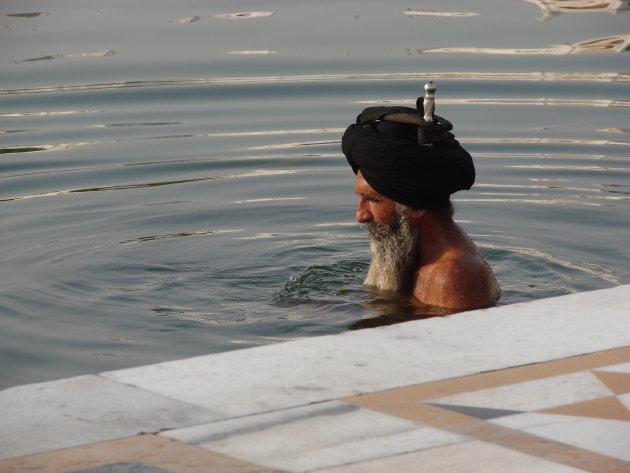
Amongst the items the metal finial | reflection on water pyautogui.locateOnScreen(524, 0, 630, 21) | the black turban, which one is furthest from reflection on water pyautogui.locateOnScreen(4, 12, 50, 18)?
the metal finial

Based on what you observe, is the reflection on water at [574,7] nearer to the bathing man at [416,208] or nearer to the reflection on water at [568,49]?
the reflection on water at [568,49]

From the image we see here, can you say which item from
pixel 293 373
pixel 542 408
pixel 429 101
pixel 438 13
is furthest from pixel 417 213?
pixel 438 13

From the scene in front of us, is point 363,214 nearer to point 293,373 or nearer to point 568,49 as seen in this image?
point 293,373

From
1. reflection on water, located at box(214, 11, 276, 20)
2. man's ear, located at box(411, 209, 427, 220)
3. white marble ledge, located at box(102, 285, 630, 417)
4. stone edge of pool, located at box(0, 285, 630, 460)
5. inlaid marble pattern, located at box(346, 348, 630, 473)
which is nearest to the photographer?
inlaid marble pattern, located at box(346, 348, 630, 473)

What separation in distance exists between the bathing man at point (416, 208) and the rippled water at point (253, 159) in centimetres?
24

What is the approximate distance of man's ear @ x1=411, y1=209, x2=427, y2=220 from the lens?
6051 millimetres

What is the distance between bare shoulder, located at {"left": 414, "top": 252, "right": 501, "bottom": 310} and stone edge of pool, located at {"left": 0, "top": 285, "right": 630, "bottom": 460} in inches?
32.0

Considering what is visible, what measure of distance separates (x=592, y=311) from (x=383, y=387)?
1.26m

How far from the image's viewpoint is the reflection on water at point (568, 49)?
13641 millimetres

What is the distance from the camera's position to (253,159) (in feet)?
33.8

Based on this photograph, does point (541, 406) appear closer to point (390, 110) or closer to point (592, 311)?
point (592, 311)

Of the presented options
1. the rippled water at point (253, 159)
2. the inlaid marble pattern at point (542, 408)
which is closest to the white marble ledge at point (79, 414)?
the inlaid marble pattern at point (542, 408)

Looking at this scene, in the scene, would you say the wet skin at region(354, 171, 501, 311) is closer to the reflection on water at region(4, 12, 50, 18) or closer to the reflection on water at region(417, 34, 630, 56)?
the reflection on water at region(417, 34, 630, 56)

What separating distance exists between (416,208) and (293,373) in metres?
2.01
